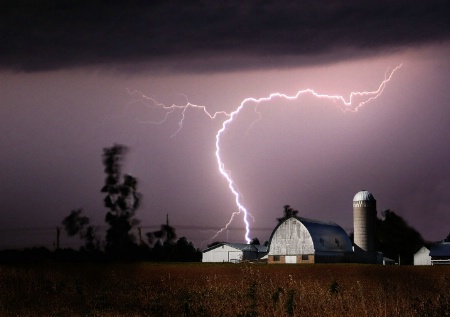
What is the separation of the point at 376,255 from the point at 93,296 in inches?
2568

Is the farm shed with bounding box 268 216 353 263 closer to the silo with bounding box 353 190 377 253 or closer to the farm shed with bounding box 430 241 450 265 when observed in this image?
the silo with bounding box 353 190 377 253

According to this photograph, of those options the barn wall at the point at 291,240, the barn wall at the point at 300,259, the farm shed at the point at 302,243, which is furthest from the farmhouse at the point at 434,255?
the barn wall at the point at 291,240

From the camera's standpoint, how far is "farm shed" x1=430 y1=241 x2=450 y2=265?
80.4 m

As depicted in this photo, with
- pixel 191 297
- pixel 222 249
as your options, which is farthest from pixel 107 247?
pixel 191 297

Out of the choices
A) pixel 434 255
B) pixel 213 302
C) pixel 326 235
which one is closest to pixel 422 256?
pixel 434 255

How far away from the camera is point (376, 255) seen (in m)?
80.5

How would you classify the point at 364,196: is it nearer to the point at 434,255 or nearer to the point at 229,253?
the point at 434,255

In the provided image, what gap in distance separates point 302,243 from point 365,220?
13539 mm

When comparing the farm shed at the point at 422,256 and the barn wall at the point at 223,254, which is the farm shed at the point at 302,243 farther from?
the farm shed at the point at 422,256

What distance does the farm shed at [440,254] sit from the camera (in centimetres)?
8044

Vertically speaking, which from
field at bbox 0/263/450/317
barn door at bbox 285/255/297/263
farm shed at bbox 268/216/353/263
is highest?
farm shed at bbox 268/216/353/263

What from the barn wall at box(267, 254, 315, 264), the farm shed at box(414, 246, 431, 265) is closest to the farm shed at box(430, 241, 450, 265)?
the farm shed at box(414, 246, 431, 265)

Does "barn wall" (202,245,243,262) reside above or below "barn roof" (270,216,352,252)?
below

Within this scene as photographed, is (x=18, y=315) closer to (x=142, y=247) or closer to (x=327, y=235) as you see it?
(x=142, y=247)
